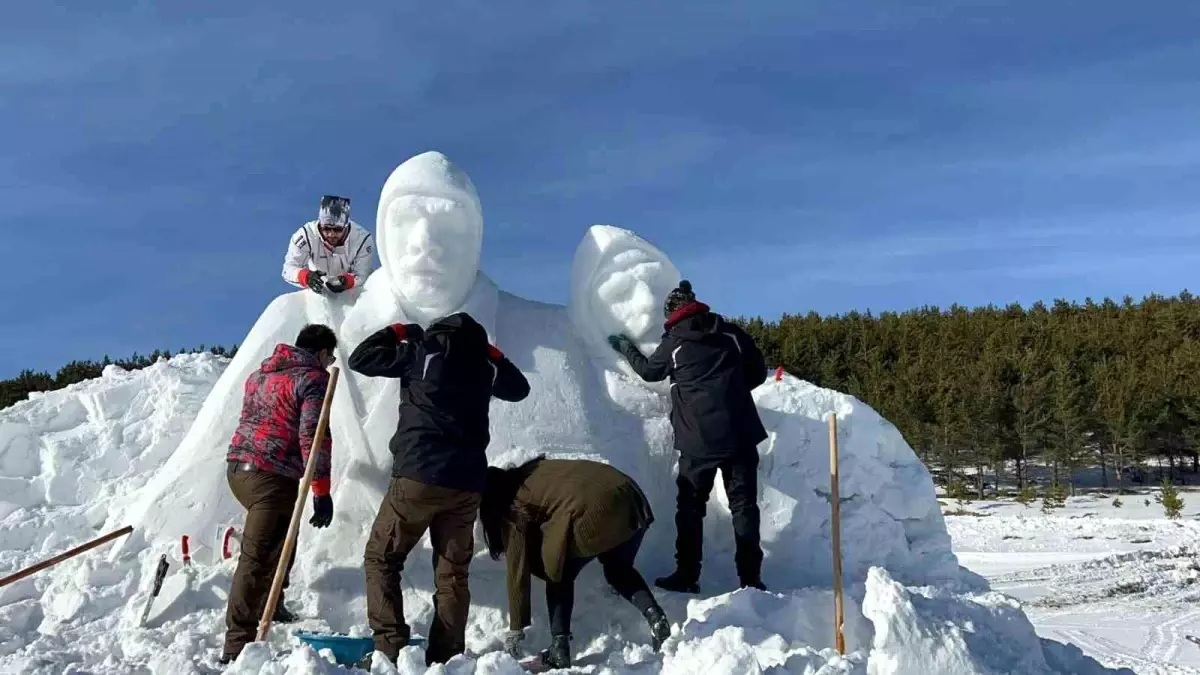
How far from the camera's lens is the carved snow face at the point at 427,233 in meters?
4.80

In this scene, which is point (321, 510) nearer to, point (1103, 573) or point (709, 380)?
point (709, 380)

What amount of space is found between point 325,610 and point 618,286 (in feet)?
7.32

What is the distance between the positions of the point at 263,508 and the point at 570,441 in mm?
1565

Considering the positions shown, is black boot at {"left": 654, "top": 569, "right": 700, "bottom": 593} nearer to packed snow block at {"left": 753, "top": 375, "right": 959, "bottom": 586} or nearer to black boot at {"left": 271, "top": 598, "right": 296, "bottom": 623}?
packed snow block at {"left": 753, "top": 375, "right": 959, "bottom": 586}

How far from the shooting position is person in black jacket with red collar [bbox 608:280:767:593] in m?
4.46

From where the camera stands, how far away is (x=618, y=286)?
5195 millimetres

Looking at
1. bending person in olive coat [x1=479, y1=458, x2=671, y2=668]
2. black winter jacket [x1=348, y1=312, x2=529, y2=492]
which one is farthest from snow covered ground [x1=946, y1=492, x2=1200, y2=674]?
black winter jacket [x1=348, y1=312, x2=529, y2=492]

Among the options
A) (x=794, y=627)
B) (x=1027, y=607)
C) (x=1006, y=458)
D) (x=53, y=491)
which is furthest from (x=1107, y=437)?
(x=53, y=491)

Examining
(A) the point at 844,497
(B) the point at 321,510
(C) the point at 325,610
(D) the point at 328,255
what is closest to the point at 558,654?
(B) the point at 321,510

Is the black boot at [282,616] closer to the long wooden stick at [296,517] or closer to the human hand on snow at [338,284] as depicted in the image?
the long wooden stick at [296,517]

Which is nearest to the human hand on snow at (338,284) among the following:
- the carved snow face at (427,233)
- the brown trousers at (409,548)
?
the carved snow face at (427,233)

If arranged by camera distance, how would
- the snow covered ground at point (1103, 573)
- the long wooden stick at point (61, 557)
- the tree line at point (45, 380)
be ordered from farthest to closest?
the tree line at point (45, 380)
the snow covered ground at point (1103, 573)
the long wooden stick at point (61, 557)

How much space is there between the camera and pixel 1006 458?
18.8 m

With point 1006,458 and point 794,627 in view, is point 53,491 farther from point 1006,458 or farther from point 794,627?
point 1006,458
